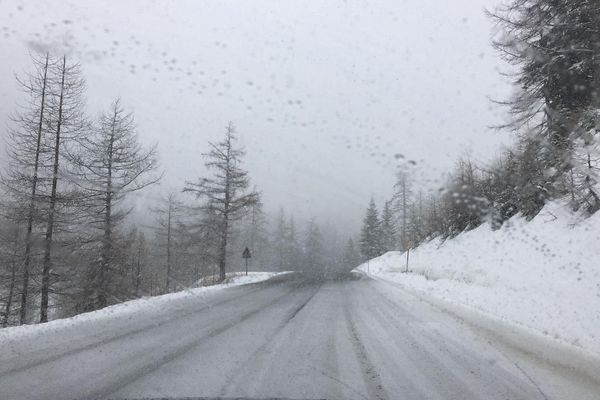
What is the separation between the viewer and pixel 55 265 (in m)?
19.3

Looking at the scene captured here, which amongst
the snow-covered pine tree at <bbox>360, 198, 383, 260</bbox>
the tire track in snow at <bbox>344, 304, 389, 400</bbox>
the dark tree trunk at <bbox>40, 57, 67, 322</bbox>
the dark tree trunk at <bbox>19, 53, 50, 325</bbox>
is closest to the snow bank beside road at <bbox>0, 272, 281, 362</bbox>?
the tire track in snow at <bbox>344, 304, 389, 400</bbox>

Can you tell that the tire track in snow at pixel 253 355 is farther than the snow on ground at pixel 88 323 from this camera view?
No

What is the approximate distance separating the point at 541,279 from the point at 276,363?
8499 millimetres

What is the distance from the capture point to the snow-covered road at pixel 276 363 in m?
4.66

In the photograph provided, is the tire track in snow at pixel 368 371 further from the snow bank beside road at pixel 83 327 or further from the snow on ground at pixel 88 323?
the snow on ground at pixel 88 323

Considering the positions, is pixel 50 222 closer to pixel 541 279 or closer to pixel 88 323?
pixel 88 323

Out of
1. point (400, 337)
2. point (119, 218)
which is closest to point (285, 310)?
point (400, 337)

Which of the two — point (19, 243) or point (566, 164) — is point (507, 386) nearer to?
point (566, 164)

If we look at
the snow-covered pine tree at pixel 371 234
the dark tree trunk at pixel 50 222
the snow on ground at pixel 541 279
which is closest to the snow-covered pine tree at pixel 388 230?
the snow-covered pine tree at pixel 371 234


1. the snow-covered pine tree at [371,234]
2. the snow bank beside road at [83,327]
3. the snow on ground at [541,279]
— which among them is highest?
the snow-covered pine tree at [371,234]

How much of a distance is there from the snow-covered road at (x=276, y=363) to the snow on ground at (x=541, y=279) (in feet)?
5.54

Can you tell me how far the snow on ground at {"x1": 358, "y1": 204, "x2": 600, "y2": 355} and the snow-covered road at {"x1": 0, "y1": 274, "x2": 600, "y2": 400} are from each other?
5.54 ft

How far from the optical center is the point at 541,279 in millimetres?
11320

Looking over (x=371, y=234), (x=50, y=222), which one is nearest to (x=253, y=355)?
(x=50, y=222)
